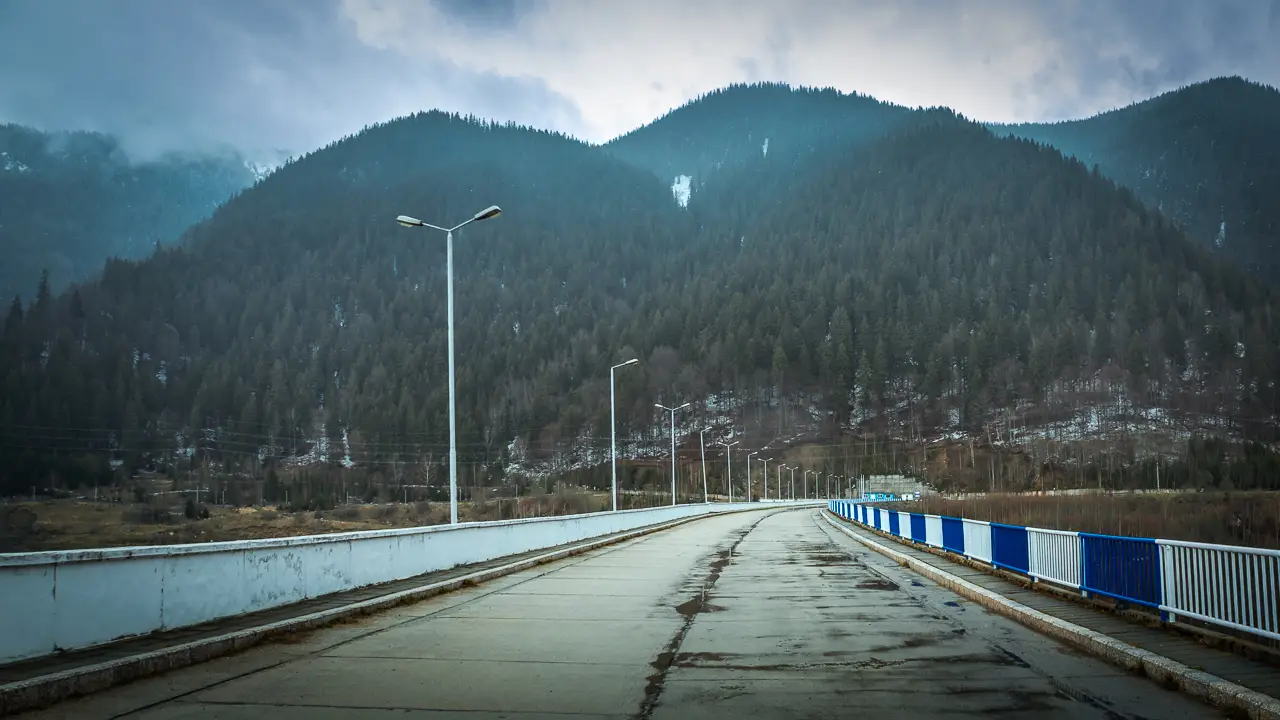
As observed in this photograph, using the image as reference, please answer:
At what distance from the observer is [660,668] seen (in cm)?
947

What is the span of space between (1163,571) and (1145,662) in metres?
2.57

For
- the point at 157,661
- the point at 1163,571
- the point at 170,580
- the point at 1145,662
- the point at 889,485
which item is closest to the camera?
the point at 1145,662

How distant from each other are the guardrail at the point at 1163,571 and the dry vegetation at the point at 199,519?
7482cm

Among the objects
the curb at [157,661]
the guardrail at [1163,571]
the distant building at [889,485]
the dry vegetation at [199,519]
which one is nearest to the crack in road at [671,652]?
the curb at [157,661]

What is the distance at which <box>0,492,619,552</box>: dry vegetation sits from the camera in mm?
97375

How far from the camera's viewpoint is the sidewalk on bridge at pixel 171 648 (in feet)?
26.2

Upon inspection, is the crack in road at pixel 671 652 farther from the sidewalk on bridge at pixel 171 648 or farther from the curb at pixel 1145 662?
the sidewalk on bridge at pixel 171 648

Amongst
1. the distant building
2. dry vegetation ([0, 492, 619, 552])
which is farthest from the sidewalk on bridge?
the distant building

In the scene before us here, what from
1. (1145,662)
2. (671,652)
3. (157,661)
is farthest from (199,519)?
(1145,662)

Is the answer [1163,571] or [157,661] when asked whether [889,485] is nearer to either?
[1163,571]

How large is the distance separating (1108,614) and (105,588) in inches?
457

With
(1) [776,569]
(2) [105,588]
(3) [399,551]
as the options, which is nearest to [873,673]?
(2) [105,588]

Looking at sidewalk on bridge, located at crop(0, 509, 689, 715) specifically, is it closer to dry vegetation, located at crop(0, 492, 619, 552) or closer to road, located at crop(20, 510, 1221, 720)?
road, located at crop(20, 510, 1221, 720)

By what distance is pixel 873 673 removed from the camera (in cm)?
918
